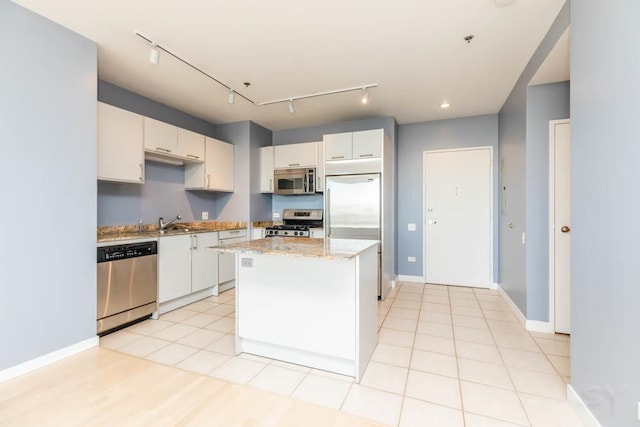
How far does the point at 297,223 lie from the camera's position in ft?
16.1

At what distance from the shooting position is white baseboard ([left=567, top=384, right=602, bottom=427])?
1480 mm

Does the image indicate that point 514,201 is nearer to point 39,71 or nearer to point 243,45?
point 243,45

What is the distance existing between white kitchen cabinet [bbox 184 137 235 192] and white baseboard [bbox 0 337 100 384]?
227cm

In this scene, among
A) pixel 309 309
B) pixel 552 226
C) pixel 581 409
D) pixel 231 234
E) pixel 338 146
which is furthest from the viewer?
pixel 231 234

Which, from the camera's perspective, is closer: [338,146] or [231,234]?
[338,146]

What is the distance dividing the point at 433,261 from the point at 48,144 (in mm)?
4781

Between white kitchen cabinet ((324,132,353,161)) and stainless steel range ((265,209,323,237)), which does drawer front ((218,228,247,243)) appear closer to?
stainless steel range ((265,209,323,237))

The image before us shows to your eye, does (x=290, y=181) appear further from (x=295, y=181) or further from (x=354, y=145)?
(x=354, y=145)

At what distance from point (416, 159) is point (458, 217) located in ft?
3.71

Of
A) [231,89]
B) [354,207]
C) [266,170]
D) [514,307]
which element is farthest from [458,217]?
[231,89]

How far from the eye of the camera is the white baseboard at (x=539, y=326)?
274cm

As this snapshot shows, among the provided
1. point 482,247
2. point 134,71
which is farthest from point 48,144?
point 482,247

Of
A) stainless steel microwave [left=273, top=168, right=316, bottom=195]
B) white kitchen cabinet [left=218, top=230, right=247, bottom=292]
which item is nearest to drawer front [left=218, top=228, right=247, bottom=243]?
white kitchen cabinet [left=218, top=230, right=247, bottom=292]

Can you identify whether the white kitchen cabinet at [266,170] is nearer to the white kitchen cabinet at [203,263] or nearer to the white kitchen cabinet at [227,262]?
the white kitchen cabinet at [227,262]
